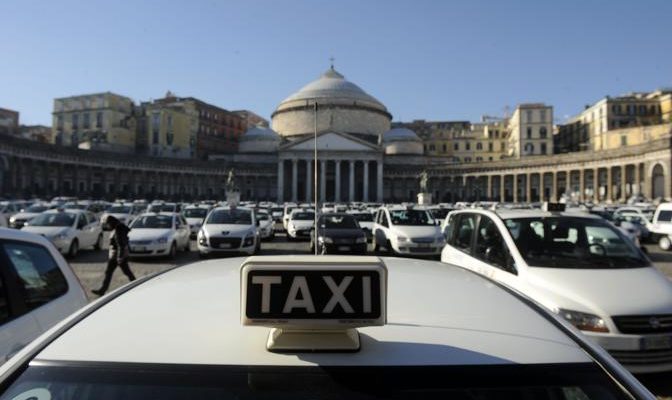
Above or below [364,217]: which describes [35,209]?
above

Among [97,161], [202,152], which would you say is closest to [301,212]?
[97,161]

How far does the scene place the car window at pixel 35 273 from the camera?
13.2ft

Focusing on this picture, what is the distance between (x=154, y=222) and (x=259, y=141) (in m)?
82.6

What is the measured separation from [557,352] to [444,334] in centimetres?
34

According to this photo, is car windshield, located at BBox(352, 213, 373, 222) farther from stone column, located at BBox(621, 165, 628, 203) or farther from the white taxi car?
stone column, located at BBox(621, 165, 628, 203)

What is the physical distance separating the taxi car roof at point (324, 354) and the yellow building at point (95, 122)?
89.2m

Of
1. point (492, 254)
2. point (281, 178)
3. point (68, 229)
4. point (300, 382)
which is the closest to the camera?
point (300, 382)

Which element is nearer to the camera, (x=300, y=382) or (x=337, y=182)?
(x=300, y=382)

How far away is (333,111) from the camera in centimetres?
9756

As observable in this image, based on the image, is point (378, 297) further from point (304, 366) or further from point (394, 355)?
point (304, 366)

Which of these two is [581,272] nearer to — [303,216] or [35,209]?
[303,216]

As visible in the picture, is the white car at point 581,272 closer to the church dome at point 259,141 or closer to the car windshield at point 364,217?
the car windshield at point 364,217

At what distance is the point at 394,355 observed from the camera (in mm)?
1440

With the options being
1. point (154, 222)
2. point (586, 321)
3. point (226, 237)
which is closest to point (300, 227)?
point (154, 222)
